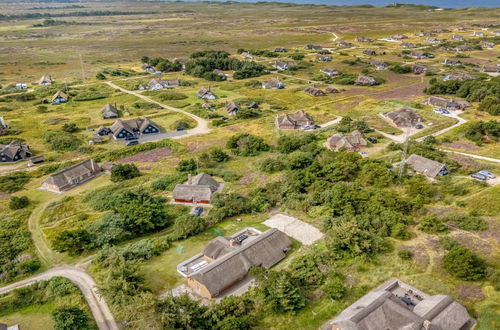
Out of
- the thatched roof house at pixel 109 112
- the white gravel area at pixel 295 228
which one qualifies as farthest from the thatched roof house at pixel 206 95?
the white gravel area at pixel 295 228

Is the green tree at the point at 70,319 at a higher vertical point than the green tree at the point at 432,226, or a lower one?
lower

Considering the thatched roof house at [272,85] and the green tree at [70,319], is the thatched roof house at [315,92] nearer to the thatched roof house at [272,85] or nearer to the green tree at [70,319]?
the thatched roof house at [272,85]

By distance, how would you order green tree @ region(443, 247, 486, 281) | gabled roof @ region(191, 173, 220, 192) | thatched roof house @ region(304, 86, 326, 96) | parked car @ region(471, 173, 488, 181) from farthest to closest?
thatched roof house @ region(304, 86, 326, 96), parked car @ region(471, 173, 488, 181), gabled roof @ region(191, 173, 220, 192), green tree @ region(443, 247, 486, 281)

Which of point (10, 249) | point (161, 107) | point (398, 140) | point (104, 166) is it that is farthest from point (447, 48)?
point (10, 249)

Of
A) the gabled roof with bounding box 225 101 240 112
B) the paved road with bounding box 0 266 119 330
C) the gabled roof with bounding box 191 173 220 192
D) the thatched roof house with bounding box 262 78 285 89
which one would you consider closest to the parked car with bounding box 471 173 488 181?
the gabled roof with bounding box 191 173 220 192

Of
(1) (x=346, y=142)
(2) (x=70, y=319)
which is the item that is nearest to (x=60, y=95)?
(1) (x=346, y=142)

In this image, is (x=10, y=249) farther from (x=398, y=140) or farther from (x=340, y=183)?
(x=398, y=140)

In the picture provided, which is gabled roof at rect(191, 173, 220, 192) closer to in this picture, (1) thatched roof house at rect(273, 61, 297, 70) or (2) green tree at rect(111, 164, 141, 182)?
(2) green tree at rect(111, 164, 141, 182)
